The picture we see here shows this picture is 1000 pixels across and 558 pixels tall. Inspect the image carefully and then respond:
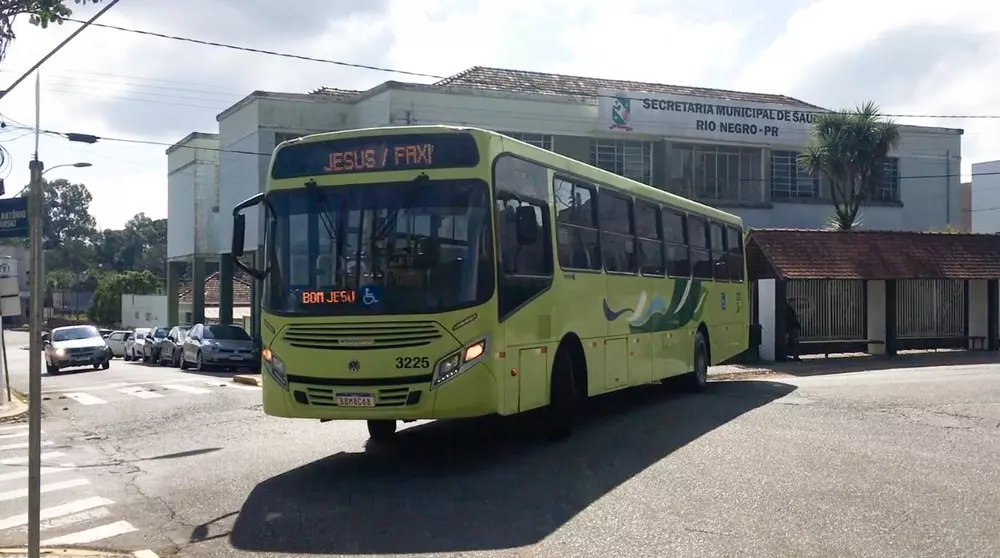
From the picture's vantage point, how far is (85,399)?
22.5 meters

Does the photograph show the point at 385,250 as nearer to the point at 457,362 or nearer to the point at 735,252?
the point at 457,362

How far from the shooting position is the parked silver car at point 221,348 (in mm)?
31922

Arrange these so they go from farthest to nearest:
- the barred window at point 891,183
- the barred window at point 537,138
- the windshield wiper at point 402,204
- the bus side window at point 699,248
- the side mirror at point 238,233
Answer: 1. the barred window at point 891,183
2. the barred window at point 537,138
3. the bus side window at point 699,248
4. the side mirror at point 238,233
5. the windshield wiper at point 402,204

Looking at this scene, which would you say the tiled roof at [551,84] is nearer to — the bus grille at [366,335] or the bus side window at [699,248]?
the bus side window at [699,248]

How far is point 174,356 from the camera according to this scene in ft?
120

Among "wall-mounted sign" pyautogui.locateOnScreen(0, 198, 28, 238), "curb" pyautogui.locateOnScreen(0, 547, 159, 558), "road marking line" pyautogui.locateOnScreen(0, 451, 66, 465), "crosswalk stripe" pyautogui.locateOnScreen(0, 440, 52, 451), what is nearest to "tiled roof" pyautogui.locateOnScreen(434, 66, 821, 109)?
"wall-mounted sign" pyautogui.locateOnScreen(0, 198, 28, 238)

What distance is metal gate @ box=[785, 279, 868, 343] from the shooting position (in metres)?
28.8

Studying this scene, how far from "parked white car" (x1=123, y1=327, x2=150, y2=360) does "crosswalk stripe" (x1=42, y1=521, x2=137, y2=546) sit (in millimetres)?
34221

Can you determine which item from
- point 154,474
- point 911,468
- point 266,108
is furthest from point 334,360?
point 266,108

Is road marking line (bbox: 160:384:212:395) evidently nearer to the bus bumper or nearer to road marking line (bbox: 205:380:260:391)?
road marking line (bbox: 205:380:260:391)

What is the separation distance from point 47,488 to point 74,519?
1875 millimetres

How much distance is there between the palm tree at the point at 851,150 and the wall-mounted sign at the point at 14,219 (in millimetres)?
27773

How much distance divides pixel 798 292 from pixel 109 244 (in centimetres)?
10089

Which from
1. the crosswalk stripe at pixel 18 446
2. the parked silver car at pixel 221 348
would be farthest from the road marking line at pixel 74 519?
the parked silver car at pixel 221 348
